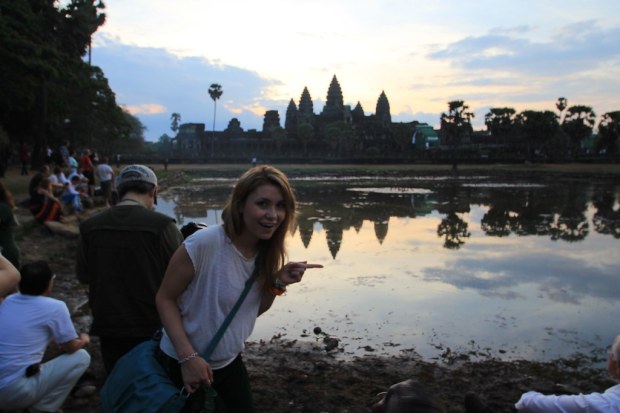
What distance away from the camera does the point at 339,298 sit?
681 centimetres

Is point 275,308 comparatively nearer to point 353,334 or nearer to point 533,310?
point 353,334

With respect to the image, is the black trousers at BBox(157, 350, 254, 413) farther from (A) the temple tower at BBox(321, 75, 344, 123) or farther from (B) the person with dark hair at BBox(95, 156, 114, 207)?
(A) the temple tower at BBox(321, 75, 344, 123)

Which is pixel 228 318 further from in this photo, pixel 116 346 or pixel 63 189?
pixel 63 189

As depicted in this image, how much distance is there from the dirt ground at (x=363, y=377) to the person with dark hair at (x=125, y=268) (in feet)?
4.25

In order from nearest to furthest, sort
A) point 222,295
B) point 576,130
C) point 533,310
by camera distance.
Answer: point 222,295 → point 533,310 → point 576,130

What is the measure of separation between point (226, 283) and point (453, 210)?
15.3 m

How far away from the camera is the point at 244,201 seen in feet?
6.69

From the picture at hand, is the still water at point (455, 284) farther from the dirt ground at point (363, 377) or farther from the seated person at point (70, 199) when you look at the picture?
the seated person at point (70, 199)

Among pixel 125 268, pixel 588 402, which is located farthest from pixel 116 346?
pixel 588 402

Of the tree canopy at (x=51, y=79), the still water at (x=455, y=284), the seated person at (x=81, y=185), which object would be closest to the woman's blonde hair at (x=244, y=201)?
the still water at (x=455, y=284)

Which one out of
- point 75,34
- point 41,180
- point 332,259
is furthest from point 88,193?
point 75,34

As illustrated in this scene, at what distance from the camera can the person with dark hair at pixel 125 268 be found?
262 cm

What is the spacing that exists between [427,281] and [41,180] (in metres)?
6.63

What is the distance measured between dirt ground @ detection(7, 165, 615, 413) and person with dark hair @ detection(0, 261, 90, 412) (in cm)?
42
